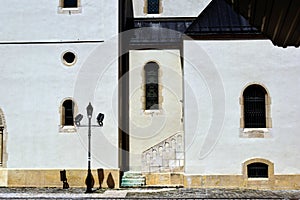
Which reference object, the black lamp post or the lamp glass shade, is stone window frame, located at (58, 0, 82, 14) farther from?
the lamp glass shade

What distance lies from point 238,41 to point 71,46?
6.06m

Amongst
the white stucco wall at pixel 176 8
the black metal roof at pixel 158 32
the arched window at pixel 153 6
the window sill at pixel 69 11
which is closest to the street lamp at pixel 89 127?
the window sill at pixel 69 11

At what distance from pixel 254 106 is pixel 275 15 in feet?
40.3

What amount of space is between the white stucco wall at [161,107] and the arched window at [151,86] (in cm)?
22

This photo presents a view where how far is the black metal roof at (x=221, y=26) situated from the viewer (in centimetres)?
1491

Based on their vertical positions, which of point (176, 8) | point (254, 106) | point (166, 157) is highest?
point (176, 8)

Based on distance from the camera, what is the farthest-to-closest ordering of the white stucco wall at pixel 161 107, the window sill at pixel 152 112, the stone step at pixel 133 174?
1. the window sill at pixel 152 112
2. the white stucco wall at pixel 161 107
3. the stone step at pixel 133 174

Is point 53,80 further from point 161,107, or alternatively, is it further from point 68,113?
point 161,107

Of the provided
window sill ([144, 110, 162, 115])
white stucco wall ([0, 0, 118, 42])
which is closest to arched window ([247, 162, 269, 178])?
window sill ([144, 110, 162, 115])

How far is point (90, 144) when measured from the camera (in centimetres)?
1510

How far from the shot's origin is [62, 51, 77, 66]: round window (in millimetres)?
15508

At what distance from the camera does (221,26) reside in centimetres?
1525

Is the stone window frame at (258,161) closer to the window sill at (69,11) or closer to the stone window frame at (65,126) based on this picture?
the stone window frame at (65,126)

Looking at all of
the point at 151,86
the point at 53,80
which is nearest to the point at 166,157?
the point at 151,86
